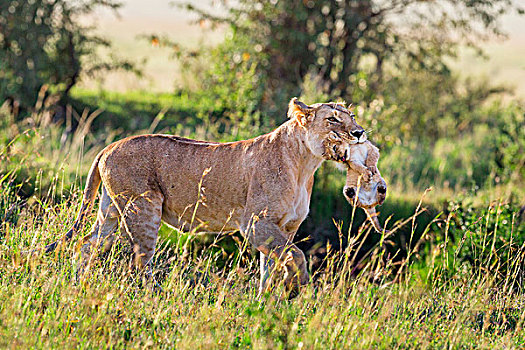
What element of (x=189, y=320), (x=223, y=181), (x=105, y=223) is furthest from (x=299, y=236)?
(x=189, y=320)

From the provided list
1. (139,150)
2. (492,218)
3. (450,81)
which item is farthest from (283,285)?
(450,81)

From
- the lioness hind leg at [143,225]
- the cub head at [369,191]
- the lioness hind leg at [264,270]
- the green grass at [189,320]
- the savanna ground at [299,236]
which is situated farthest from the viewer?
the lioness hind leg at [143,225]

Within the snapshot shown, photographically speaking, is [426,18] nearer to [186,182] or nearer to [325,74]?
[325,74]

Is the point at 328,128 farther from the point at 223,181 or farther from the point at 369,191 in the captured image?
the point at 223,181

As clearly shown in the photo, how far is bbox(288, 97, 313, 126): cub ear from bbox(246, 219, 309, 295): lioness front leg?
0.82m

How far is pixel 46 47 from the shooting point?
1591 centimetres

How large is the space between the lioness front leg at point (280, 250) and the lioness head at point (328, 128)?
2.21ft

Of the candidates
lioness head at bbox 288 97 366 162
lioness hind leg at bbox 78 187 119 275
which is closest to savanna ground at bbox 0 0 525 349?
lioness hind leg at bbox 78 187 119 275

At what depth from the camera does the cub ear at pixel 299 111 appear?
16.9ft

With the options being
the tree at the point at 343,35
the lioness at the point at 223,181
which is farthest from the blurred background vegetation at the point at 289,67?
the lioness at the point at 223,181

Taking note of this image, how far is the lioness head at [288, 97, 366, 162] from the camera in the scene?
5004 mm

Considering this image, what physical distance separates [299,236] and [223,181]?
3.20 metres

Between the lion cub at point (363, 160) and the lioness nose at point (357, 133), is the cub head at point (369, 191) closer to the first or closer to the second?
the lion cub at point (363, 160)

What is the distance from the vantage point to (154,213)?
18.1ft
